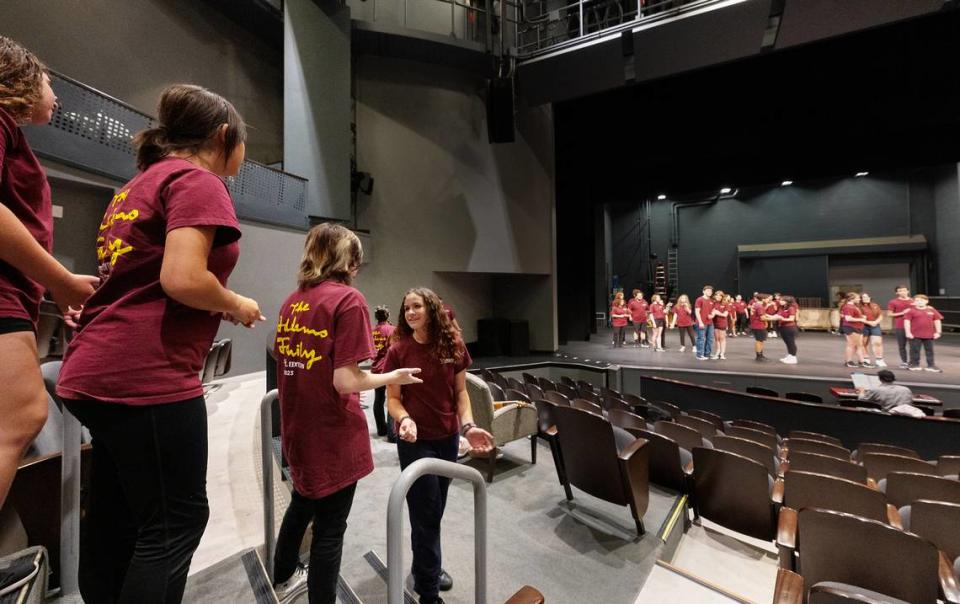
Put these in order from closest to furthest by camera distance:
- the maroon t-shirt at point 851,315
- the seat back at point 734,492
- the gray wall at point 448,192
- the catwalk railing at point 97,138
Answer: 1. the seat back at point 734,492
2. the catwalk railing at point 97,138
3. the maroon t-shirt at point 851,315
4. the gray wall at point 448,192

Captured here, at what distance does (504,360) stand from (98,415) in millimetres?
9792

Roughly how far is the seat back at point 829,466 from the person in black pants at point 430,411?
2865 mm

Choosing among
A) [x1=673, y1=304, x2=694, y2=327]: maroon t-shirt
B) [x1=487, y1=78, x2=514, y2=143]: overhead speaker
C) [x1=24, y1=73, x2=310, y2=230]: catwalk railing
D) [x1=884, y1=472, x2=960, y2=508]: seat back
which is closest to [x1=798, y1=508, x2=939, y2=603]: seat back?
[x1=884, y1=472, x2=960, y2=508]: seat back

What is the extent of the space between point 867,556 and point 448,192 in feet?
31.1

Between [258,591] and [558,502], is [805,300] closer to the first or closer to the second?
[558,502]

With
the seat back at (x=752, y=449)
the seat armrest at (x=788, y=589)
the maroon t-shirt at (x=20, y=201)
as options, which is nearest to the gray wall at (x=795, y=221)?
the seat back at (x=752, y=449)

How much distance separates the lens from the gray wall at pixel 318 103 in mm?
7629

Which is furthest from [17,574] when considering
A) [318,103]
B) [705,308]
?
[705,308]

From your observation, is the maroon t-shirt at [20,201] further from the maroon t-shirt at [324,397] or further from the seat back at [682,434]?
the seat back at [682,434]

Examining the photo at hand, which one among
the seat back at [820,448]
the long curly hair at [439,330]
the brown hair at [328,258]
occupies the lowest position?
the seat back at [820,448]

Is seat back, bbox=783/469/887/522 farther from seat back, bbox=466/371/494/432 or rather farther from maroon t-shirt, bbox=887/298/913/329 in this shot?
maroon t-shirt, bbox=887/298/913/329

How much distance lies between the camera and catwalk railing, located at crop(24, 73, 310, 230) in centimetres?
445

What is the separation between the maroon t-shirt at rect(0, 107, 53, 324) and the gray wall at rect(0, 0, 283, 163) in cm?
562

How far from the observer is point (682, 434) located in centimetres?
360
